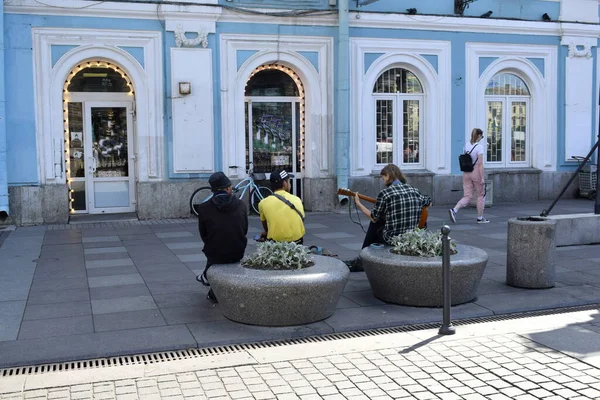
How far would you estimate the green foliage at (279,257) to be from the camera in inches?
254

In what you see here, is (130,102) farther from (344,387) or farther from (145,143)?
(344,387)

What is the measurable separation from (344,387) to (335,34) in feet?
39.0

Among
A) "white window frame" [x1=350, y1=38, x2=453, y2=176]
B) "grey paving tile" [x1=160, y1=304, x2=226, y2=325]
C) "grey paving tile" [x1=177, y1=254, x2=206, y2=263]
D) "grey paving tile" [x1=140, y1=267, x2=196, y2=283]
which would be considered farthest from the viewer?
"white window frame" [x1=350, y1=38, x2=453, y2=176]

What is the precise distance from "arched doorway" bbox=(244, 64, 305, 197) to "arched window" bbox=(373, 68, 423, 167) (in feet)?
6.32

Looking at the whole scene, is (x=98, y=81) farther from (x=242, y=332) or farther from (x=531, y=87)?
(x=531, y=87)

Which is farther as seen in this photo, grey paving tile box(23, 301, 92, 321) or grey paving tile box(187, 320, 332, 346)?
grey paving tile box(23, 301, 92, 321)

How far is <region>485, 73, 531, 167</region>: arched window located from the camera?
17453mm

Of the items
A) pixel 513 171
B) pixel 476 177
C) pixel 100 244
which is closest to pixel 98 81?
pixel 100 244

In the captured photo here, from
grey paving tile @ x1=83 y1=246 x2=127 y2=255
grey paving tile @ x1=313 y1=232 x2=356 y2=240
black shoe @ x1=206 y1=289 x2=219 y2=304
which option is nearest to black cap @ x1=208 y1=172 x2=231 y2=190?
black shoe @ x1=206 y1=289 x2=219 y2=304

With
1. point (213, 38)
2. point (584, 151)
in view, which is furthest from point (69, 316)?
point (584, 151)

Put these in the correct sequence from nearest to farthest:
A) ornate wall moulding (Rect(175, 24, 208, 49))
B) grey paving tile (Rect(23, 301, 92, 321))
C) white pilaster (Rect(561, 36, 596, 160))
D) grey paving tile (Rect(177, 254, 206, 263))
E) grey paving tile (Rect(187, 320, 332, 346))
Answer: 1. grey paving tile (Rect(187, 320, 332, 346))
2. grey paving tile (Rect(23, 301, 92, 321))
3. grey paving tile (Rect(177, 254, 206, 263))
4. ornate wall moulding (Rect(175, 24, 208, 49))
5. white pilaster (Rect(561, 36, 596, 160))

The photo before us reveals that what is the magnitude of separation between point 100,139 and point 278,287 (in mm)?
9768

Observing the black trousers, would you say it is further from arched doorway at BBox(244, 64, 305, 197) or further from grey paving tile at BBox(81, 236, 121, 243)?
arched doorway at BBox(244, 64, 305, 197)

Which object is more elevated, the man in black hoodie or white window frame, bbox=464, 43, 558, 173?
white window frame, bbox=464, 43, 558, 173
